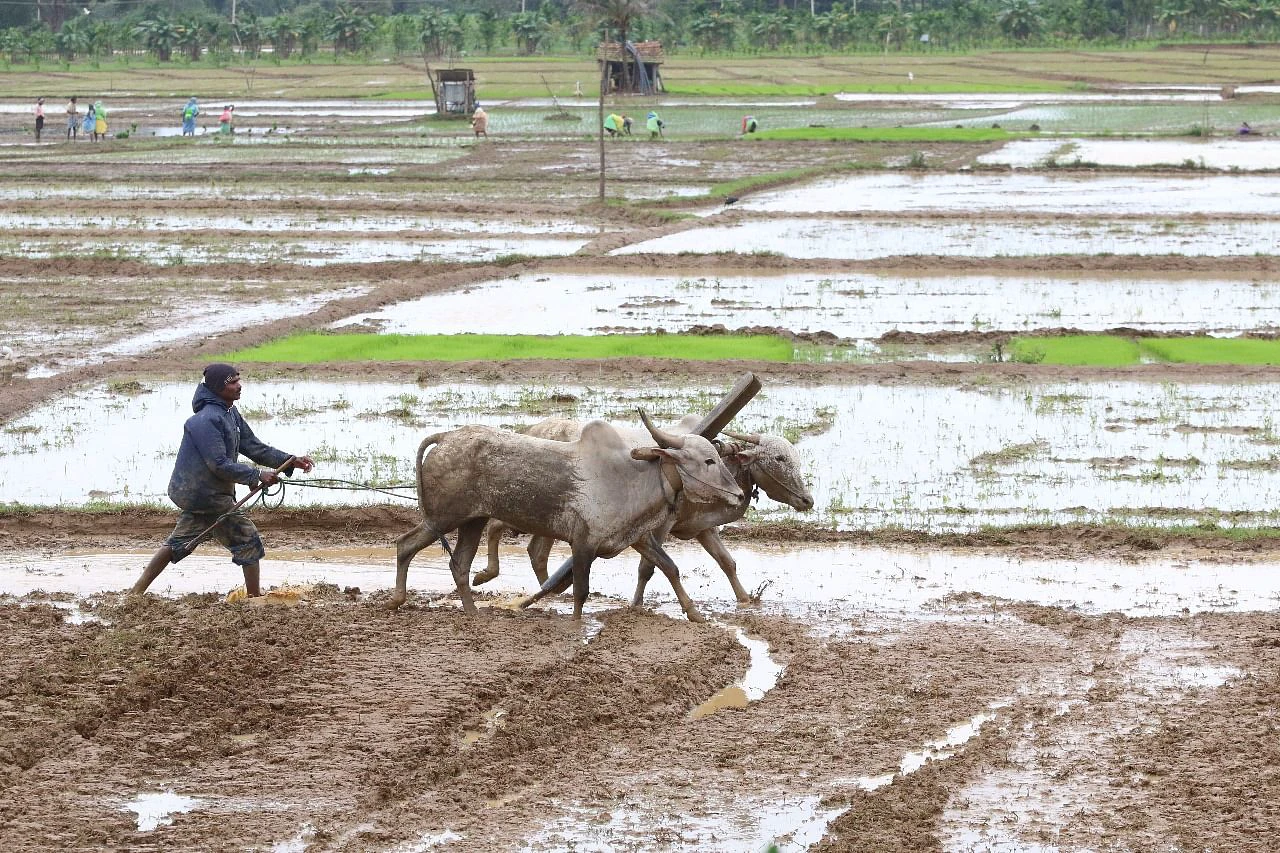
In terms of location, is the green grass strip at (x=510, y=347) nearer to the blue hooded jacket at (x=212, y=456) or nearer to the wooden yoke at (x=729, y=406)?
the wooden yoke at (x=729, y=406)

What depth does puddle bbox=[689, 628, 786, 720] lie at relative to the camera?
7.57 meters

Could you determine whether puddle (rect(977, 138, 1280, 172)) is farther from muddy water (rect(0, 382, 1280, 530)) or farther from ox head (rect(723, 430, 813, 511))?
ox head (rect(723, 430, 813, 511))

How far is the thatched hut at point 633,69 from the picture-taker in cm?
5700

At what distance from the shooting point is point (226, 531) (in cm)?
900

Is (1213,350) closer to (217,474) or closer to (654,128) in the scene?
(217,474)

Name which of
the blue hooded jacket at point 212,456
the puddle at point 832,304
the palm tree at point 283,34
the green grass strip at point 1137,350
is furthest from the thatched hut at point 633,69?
the blue hooded jacket at point 212,456

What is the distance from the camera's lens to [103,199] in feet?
100

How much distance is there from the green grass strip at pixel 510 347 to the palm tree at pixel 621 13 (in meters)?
41.3

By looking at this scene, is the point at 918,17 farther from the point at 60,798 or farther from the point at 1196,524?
the point at 60,798

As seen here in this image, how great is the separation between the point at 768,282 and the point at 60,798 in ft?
52.9

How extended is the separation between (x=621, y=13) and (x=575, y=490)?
172 feet

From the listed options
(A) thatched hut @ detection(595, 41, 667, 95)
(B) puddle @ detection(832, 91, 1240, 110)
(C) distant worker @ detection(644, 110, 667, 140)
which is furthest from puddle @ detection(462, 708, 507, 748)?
(A) thatched hut @ detection(595, 41, 667, 95)

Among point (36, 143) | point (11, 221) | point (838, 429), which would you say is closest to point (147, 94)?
point (36, 143)

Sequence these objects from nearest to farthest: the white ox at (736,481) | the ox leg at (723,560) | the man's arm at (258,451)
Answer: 1. the man's arm at (258,451)
2. the white ox at (736,481)
3. the ox leg at (723,560)
